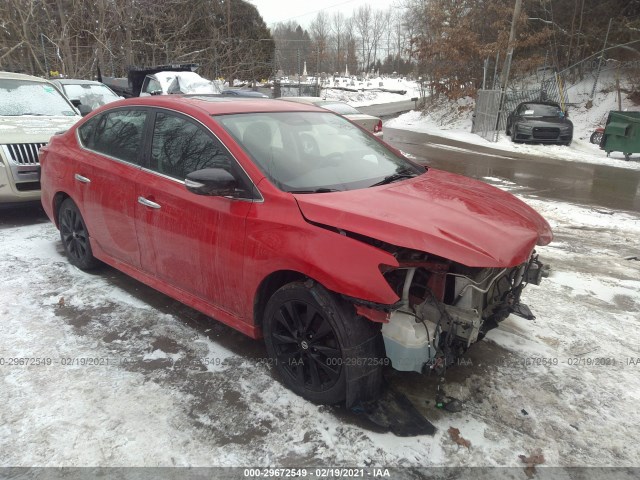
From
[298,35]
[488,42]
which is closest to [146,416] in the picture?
[488,42]

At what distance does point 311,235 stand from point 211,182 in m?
0.72

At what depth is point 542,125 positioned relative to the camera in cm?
1590

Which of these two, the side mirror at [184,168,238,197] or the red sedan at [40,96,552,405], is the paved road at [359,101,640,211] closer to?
the red sedan at [40,96,552,405]

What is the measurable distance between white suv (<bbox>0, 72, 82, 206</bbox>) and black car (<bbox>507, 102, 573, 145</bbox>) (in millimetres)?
14202

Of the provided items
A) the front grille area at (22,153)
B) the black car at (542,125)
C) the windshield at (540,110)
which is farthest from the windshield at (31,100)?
the windshield at (540,110)

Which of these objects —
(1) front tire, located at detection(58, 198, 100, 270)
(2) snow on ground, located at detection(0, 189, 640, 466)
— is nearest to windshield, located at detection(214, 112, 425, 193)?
(2) snow on ground, located at detection(0, 189, 640, 466)

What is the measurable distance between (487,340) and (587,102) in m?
21.6

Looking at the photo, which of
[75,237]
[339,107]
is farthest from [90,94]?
[75,237]

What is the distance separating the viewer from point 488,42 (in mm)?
21797

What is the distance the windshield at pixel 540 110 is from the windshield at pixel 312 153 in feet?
48.3

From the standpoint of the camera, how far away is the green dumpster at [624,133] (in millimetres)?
13531

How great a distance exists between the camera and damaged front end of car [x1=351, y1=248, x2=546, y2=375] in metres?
2.48

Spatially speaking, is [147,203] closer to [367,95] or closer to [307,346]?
[307,346]

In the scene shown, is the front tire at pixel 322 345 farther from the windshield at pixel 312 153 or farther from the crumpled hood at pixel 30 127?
the crumpled hood at pixel 30 127
